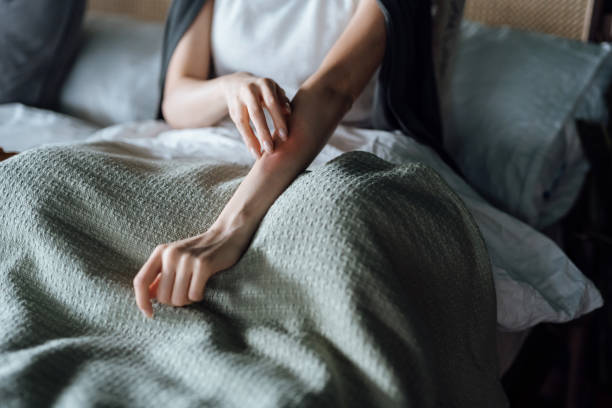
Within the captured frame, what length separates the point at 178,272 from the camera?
55 centimetres

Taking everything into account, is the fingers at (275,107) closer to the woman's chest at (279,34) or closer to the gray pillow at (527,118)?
the woman's chest at (279,34)

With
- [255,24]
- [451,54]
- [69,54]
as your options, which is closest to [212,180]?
[255,24]

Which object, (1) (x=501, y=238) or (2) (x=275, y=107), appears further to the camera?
(1) (x=501, y=238)

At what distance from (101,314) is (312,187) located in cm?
25

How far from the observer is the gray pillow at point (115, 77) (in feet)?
4.42

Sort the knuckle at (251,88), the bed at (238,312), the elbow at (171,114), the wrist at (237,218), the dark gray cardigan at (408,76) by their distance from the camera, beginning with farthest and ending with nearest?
the elbow at (171,114), the dark gray cardigan at (408,76), the knuckle at (251,88), the wrist at (237,218), the bed at (238,312)

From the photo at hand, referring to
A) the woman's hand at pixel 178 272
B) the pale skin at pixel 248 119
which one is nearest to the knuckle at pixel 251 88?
the pale skin at pixel 248 119

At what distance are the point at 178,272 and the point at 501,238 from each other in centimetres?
49

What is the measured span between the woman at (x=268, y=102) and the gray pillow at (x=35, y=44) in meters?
0.42

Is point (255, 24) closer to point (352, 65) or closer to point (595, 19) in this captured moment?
point (352, 65)

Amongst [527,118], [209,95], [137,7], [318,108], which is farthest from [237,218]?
[137,7]

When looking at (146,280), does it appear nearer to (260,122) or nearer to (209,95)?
(260,122)

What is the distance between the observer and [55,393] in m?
0.48

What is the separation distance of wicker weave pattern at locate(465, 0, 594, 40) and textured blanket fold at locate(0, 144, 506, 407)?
812mm
